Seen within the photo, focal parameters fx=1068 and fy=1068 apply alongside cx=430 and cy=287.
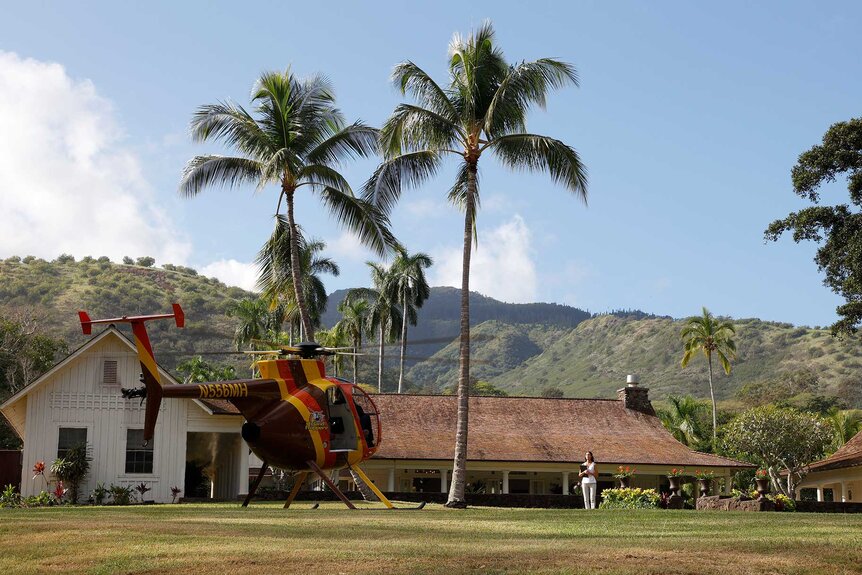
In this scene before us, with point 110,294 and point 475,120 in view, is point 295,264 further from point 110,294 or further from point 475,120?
point 110,294

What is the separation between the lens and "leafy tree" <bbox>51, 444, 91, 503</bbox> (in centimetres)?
3133

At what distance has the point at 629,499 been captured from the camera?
88.1ft

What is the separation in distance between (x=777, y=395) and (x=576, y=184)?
81854 mm

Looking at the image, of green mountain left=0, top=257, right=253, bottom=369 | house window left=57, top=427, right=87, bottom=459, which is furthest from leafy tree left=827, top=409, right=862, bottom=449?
green mountain left=0, top=257, right=253, bottom=369

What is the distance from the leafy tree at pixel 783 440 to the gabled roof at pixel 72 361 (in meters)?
32.7

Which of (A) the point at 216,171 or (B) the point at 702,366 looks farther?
(B) the point at 702,366

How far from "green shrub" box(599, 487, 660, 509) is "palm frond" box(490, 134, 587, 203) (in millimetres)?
7948

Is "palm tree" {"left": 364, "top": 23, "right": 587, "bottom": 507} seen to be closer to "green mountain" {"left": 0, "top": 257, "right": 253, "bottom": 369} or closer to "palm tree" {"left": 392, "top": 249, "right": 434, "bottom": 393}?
"palm tree" {"left": 392, "top": 249, "right": 434, "bottom": 393}

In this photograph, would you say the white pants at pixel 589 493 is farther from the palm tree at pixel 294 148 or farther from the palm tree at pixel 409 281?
the palm tree at pixel 409 281

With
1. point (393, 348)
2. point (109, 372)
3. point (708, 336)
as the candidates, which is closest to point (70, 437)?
point (109, 372)

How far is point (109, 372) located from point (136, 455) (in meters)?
2.67

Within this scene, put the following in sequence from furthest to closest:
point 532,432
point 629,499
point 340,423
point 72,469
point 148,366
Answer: point 532,432 → point 72,469 → point 629,499 → point 340,423 → point 148,366

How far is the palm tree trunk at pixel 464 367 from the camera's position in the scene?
27080 millimetres

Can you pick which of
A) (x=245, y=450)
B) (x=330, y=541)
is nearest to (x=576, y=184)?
(x=245, y=450)
